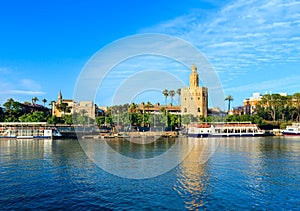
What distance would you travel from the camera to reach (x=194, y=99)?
14338 centimetres

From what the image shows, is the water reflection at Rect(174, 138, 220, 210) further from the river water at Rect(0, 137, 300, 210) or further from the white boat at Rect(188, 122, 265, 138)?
the white boat at Rect(188, 122, 265, 138)

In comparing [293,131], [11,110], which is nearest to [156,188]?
[293,131]

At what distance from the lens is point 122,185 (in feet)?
86.7

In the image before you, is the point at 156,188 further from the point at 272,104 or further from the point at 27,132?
the point at 272,104

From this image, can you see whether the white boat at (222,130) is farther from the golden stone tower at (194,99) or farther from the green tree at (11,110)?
the green tree at (11,110)

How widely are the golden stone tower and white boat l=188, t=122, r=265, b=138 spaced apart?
3024cm

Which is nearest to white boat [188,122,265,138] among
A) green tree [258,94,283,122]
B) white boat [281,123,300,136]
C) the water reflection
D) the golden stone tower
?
white boat [281,123,300,136]

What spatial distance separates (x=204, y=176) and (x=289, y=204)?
9733 millimetres

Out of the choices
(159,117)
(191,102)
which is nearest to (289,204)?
(159,117)

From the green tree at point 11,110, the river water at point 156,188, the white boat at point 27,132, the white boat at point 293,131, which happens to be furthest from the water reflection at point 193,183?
the green tree at point 11,110

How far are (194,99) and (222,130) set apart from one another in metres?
37.2

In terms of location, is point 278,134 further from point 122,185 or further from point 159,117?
point 122,185

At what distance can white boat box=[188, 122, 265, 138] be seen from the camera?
4053 inches

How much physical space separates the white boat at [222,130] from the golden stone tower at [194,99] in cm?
3024
